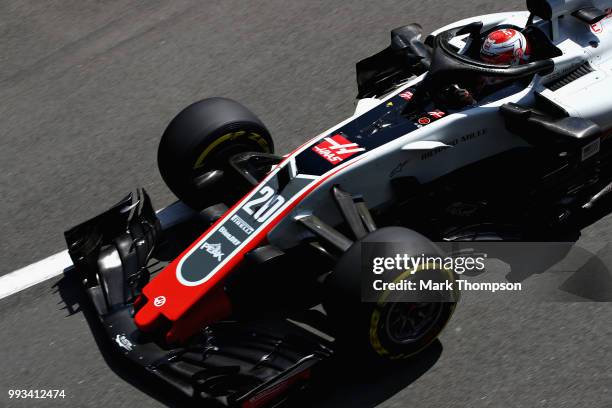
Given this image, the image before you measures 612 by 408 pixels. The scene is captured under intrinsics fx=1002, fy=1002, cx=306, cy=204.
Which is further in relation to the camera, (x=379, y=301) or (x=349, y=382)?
(x=349, y=382)

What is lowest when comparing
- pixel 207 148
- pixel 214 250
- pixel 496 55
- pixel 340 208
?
pixel 214 250

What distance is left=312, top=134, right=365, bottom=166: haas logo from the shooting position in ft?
22.0

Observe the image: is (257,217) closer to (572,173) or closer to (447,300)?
(447,300)

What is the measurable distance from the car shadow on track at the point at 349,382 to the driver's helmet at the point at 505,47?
208cm

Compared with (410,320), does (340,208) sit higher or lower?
higher

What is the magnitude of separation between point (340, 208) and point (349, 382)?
111 centimetres

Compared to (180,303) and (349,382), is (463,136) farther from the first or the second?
(180,303)

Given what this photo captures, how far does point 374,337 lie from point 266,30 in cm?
491

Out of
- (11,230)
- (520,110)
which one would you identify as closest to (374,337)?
(520,110)

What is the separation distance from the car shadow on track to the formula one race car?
0.16 m

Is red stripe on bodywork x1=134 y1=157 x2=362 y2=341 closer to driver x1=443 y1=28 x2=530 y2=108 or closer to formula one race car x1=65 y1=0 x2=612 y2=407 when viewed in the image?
formula one race car x1=65 y1=0 x2=612 y2=407

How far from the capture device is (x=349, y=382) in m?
6.27

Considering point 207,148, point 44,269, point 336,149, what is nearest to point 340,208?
point 336,149

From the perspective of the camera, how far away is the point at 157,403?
632 centimetres
